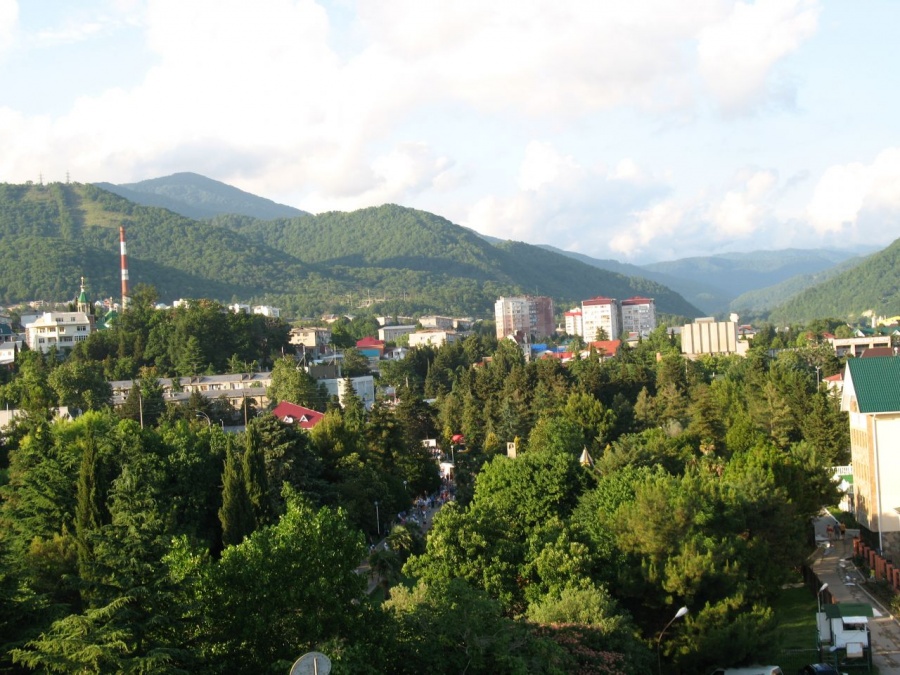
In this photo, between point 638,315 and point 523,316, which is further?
point 638,315

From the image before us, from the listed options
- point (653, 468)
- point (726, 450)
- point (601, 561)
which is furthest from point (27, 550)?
point (726, 450)

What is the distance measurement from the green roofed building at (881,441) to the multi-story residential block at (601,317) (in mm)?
115669

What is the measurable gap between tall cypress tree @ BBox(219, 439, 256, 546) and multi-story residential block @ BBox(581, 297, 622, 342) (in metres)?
121

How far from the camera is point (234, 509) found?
1135 inches

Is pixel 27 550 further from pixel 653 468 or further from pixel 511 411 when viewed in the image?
pixel 511 411

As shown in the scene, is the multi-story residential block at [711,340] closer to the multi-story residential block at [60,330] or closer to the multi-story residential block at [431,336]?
the multi-story residential block at [431,336]

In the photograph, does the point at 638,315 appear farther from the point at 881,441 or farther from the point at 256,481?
the point at 256,481

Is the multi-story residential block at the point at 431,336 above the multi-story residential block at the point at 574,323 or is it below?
below

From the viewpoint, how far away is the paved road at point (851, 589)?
2248 centimetres

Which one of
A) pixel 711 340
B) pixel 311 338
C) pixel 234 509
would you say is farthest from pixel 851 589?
pixel 311 338

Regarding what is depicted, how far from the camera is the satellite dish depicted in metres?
11.2

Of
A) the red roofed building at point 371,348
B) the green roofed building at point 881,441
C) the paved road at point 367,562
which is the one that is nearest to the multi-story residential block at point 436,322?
the red roofed building at point 371,348

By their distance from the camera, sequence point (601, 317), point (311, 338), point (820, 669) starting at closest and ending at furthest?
point (820, 669) → point (311, 338) → point (601, 317)

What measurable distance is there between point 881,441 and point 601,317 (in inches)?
4688
